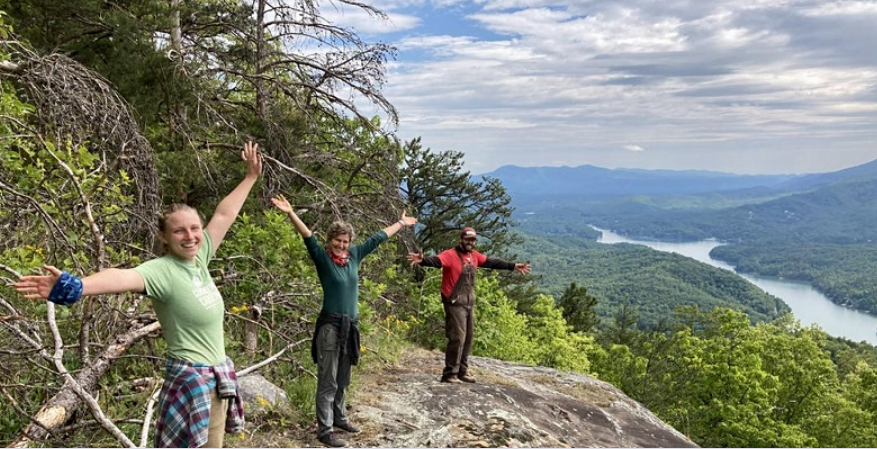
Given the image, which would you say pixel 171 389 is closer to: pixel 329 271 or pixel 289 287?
pixel 329 271

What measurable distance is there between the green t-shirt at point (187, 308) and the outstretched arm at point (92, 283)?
14 cm

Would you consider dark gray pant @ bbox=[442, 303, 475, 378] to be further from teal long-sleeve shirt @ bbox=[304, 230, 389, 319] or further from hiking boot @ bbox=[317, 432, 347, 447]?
hiking boot @ bbox=[317, 432, 347, 447]

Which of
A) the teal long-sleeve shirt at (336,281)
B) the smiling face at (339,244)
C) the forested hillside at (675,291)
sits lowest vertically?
the forested hillside at (675,291)

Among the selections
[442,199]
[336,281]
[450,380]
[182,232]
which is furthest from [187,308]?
[442,199]

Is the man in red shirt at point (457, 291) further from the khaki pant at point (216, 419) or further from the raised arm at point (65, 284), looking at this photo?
the raised arm at point (65, 284)

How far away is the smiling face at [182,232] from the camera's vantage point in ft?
9.67

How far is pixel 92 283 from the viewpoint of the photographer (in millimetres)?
2469

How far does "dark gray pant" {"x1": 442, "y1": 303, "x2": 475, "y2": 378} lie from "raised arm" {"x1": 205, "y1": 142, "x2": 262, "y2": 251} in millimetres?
4266

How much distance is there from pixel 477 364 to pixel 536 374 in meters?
1.13

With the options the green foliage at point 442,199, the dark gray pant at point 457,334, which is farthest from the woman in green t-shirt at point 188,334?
the green foliage at point 442,199

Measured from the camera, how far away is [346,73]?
1166cm

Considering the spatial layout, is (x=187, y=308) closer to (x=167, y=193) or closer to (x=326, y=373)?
(x=326, y=373)

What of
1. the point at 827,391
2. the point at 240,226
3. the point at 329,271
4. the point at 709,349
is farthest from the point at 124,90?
the point at 827,391

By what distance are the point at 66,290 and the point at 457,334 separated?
5565 mm
